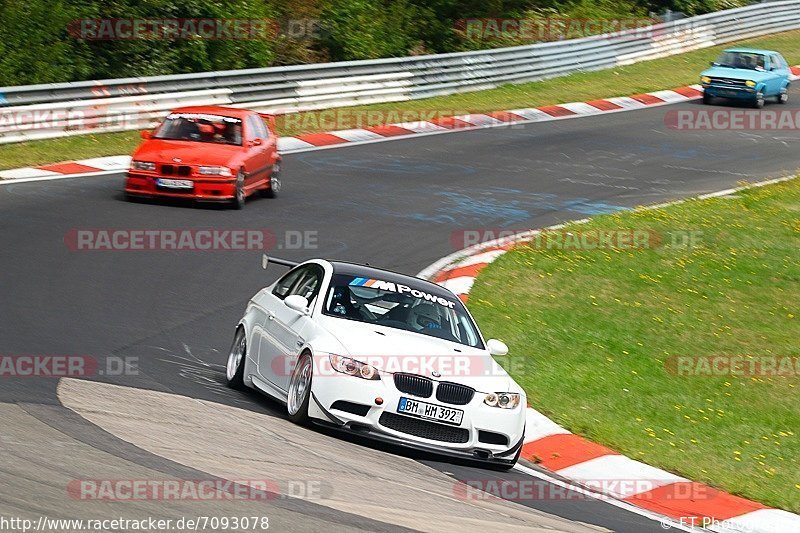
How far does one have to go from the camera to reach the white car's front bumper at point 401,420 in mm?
9711

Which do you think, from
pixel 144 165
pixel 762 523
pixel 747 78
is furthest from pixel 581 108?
pixel 762 523

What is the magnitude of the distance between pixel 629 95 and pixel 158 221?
18605 mm

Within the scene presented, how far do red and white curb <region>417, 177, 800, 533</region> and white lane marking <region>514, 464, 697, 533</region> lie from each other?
3 centimetres

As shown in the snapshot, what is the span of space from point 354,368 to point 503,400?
3.91 ft

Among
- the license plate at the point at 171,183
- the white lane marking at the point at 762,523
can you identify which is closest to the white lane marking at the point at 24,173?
the license plate at the point at 171,183

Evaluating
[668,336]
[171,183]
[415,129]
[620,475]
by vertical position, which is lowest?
[668,336]

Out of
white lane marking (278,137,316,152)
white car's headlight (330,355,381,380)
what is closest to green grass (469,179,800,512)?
white car's headlight (330,355,381,380)

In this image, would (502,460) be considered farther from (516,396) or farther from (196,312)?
(196,312)

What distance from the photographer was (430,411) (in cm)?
983

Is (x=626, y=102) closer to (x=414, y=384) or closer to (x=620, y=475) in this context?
(x=620, y=475)

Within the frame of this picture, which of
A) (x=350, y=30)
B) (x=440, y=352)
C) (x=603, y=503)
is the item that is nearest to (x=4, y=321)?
(x=440, y=352)

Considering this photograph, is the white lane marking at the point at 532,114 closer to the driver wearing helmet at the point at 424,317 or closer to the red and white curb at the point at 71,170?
the red and white curb at the point at 71,170

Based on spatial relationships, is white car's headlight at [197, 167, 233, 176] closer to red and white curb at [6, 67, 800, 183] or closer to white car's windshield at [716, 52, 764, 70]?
red and white curb at [6, 67, 800, 183]

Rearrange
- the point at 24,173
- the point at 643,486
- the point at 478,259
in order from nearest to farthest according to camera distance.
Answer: the point at 643,486, the point at 478,259, the point at 24,173
